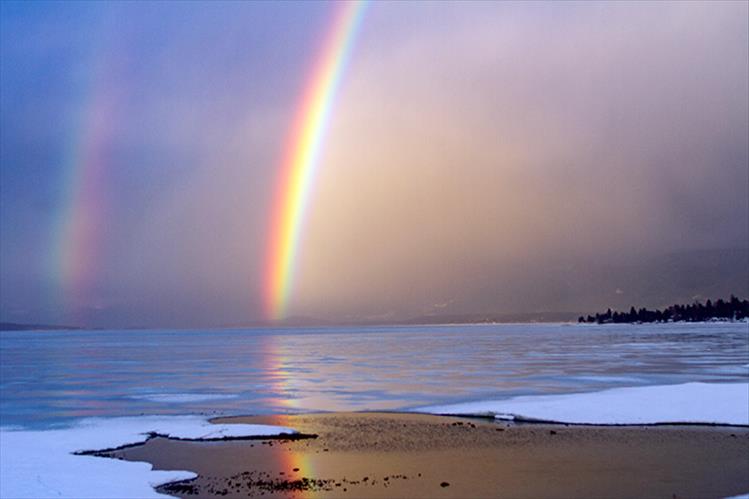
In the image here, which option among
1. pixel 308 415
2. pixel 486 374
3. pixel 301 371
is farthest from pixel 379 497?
pixel 301 371

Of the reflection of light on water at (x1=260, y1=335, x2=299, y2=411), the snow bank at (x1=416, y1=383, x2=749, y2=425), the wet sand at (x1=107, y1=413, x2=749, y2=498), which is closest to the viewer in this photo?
the wet sand at (x1=107, y1=413, x2=749, y2=498)

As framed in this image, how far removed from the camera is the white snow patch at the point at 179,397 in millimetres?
37625

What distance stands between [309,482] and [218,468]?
3.44m

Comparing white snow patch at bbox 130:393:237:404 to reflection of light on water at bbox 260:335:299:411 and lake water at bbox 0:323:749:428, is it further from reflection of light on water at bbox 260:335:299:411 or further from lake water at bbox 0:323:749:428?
reflection of light on water at bbox 260:335:299:411

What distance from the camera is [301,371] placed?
5806cm

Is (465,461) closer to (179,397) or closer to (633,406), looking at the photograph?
(633,406)

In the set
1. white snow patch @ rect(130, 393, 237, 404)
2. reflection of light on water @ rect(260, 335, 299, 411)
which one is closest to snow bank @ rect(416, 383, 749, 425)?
reflection of light on water @ rect(260, 335, 299, 411)

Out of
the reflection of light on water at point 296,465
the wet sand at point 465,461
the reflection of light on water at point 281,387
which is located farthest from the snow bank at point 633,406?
the reflection of light on water at point 296,465

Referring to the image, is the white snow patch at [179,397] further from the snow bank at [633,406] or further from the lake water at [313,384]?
the snow bank at [633,406]

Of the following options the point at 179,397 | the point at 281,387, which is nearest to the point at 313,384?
the point at 281,387

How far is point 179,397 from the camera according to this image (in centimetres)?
3912

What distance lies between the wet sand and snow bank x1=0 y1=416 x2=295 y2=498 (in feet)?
2.90

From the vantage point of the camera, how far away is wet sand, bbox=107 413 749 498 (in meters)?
18.2

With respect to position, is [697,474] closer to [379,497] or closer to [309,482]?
[379,497]
